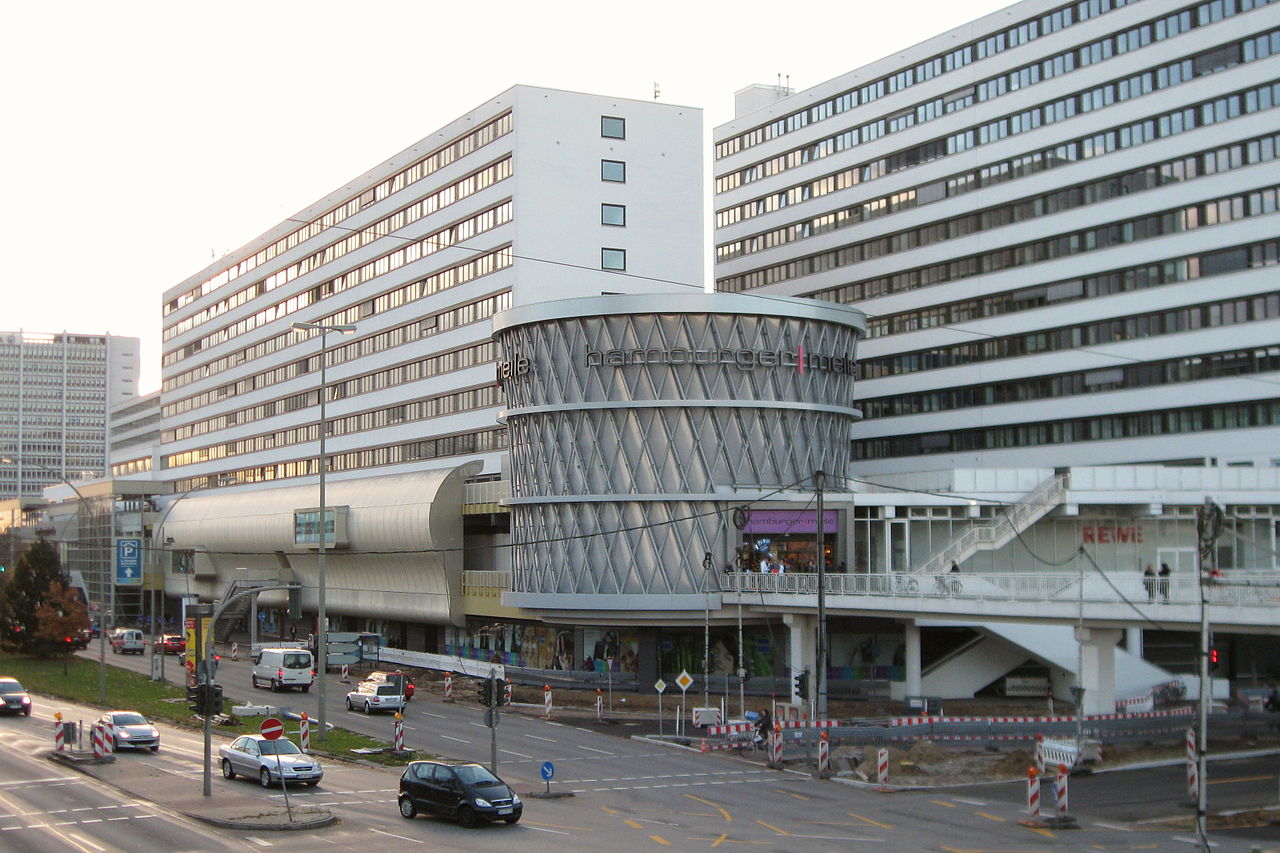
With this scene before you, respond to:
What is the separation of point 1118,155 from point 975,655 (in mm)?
31832

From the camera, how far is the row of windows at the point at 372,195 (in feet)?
286

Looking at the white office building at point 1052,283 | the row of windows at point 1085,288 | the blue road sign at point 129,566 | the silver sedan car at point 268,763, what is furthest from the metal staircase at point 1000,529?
the blue road sign at point 129,566

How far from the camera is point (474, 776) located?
31266mm

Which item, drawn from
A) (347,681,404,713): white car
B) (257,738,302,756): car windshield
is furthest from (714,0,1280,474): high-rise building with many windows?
(257,738,302,756): car windshield

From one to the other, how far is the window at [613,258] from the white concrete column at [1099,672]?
45.0m

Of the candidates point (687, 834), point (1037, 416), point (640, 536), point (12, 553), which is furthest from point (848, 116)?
point (12, 553)

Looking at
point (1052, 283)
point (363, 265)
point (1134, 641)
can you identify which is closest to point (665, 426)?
point (1134, 641)

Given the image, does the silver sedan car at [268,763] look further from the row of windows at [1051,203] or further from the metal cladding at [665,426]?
the row of windows at [1051,203]

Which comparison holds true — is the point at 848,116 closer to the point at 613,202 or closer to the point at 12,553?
the point at 613,202

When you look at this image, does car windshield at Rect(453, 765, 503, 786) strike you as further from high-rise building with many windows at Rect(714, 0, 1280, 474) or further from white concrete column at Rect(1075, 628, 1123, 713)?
high-rise building with many windows at Rect(714, 0, 1280, 474)

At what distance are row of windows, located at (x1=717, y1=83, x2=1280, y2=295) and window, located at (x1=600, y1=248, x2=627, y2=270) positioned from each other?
17.5 metres

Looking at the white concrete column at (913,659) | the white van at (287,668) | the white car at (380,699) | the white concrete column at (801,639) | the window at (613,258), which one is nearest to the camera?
the white car at (380,699)

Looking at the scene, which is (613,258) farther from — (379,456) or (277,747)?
(277,747)

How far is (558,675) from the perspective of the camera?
66688 mm
